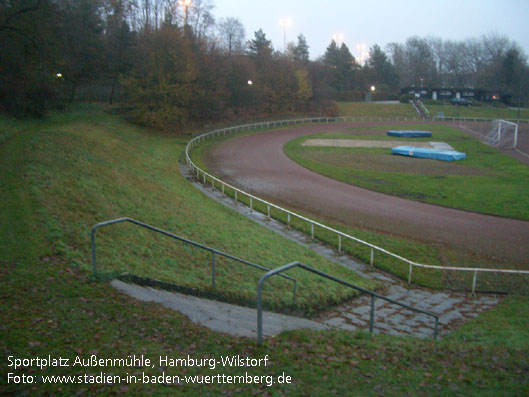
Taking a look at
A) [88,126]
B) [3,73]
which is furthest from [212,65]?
[3,73]

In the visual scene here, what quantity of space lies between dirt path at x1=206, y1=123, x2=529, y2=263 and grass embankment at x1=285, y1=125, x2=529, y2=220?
128 centimetres

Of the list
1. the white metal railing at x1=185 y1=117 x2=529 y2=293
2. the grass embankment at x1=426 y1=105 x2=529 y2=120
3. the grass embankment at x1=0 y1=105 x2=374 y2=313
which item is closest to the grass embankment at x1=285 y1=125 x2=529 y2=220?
the white metal railing at x1=185 y1=117 x2=529 y2=293

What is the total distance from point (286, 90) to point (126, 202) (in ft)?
186

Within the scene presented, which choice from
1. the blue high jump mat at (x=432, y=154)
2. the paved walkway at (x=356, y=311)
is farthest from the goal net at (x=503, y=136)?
the paved walkway at (x=356, y=311)

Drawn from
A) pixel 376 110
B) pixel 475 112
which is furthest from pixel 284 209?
pixel 475 112

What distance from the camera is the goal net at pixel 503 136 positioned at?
4465cm

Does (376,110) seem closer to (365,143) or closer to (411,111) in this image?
(411,111)

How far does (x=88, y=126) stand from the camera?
112 ft

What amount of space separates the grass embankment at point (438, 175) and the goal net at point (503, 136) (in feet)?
5.95

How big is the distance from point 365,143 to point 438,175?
17675mm

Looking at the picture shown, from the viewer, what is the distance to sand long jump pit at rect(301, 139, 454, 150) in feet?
147

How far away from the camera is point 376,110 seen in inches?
3196

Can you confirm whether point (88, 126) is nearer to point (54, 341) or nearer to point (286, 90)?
point (54, 341)

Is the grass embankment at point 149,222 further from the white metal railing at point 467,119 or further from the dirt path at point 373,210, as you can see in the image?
the white metal railing at point 467,119
